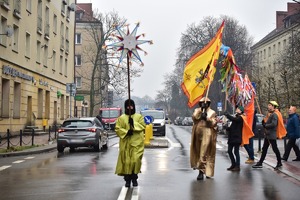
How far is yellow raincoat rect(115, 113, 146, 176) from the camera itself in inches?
380

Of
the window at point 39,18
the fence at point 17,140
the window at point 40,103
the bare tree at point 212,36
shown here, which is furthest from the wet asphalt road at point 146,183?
the bare tree at point 212,36

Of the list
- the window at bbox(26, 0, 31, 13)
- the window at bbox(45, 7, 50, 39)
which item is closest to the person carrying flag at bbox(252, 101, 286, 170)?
the window at bbox(26, 0, 31, 13)

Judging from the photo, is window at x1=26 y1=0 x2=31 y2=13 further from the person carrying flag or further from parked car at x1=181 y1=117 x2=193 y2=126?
parked car at x1=181 y1=117 x2=193 y2=126

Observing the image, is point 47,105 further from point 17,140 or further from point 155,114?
point 17,140

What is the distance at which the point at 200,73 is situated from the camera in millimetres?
13922

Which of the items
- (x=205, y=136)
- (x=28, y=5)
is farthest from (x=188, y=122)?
(x=205, y=136)

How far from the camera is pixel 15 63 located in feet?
98.8

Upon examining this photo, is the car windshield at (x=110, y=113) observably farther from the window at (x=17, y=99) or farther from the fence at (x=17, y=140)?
the window at (x=17, y=99)

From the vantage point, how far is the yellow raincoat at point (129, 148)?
964 centimetres

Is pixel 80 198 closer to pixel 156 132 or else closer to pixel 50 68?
pixel 156 132

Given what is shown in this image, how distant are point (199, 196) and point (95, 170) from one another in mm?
4760

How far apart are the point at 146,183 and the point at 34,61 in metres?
25.9

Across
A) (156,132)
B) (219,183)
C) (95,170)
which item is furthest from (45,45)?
(219,183)

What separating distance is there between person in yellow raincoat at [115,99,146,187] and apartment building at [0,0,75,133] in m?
18.8
